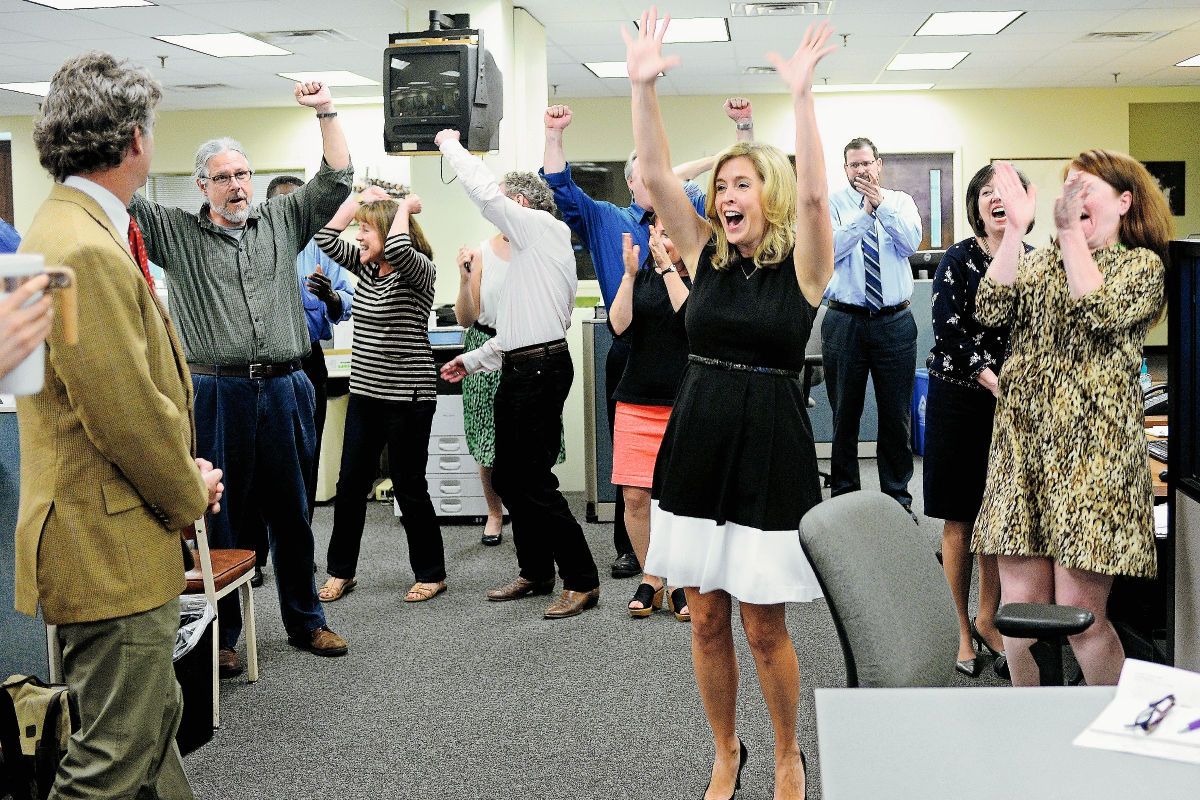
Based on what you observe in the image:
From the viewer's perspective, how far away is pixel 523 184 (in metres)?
3.94

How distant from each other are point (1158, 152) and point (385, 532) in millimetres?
10727

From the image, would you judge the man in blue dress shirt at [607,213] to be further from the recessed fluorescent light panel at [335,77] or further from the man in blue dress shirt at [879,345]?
the recessed fluorescent light panel at [335,77]

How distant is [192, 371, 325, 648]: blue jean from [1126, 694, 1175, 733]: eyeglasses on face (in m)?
2.41

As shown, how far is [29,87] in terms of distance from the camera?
944 cm

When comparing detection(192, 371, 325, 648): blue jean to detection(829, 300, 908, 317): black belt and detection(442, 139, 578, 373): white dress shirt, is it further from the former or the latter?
detection(829, 300, 908, 317): black belt

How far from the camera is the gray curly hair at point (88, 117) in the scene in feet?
5.34

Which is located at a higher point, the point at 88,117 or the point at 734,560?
the point at 88,117

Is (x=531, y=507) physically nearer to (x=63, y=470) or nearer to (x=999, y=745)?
(x=63, y=470)

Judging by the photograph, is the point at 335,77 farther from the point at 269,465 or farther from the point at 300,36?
the point at 269,465

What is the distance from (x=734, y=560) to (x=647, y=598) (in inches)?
63.9

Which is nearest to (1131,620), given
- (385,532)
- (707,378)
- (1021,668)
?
(1021,668)

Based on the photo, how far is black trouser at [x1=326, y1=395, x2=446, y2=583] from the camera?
3.71 m

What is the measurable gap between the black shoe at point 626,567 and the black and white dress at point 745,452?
2.03 metres

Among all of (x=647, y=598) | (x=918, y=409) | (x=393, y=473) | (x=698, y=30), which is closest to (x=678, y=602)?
(x=647, y=598)
